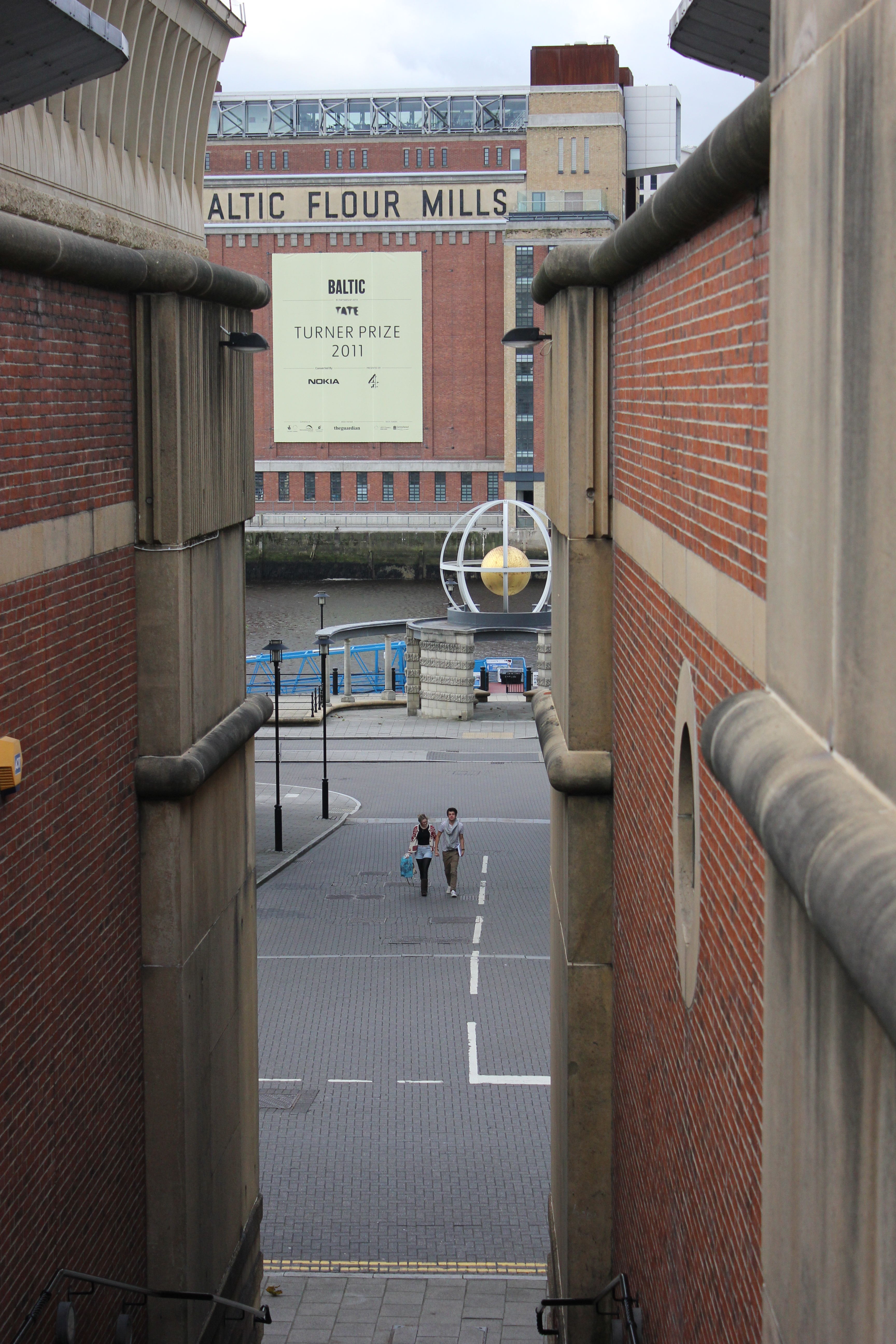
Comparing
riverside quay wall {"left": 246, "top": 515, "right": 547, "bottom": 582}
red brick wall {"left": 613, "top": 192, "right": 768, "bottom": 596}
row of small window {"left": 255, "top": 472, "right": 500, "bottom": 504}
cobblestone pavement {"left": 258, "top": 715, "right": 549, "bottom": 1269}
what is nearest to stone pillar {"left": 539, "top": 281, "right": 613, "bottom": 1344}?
red brick wall {"left": 613, "top": 192, "right": 768, "bottom": 596}

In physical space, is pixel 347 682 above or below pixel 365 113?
below

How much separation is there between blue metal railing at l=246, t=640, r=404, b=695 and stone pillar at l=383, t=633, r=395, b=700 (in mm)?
437

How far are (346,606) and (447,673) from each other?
3887cm

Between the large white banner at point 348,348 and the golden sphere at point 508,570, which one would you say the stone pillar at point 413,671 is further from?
the large white banner at point 348,348

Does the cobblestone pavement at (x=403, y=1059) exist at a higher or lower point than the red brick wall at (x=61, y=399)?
lower

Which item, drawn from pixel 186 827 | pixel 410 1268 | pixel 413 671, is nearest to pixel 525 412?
pixel 413 671

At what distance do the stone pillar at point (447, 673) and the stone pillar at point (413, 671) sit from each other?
0.16 m

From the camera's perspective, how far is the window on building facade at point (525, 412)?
3211 inches

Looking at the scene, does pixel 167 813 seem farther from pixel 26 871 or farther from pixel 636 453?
pixel 636 453

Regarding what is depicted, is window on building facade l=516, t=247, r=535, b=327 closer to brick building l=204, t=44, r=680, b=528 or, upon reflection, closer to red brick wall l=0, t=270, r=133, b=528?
brick building l=204, t=44, r=680, b=528

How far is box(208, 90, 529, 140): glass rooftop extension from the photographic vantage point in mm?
97812

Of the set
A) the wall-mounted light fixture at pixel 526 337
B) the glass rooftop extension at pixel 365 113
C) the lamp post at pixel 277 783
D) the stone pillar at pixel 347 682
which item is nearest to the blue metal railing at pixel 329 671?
the stone pillar at pixel 347 682

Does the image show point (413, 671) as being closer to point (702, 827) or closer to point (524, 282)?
point (702, 827)

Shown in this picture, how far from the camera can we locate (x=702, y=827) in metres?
5.79
